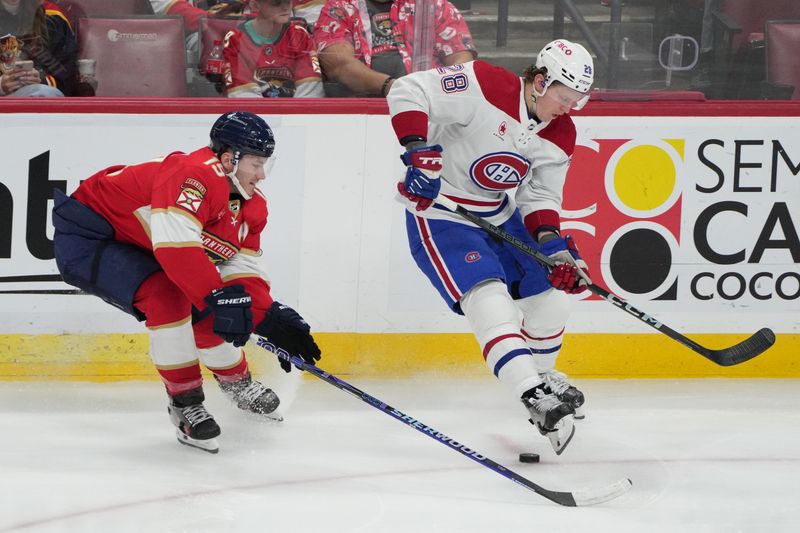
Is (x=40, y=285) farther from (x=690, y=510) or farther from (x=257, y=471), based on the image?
(x=690, y=510)

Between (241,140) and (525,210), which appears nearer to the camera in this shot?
(241,140)

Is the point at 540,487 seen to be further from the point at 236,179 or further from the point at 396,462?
the point at 236,179

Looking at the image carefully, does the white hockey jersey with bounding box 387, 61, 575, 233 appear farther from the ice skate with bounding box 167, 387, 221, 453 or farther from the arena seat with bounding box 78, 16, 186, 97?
the arena seat with bounding box 78, 16, 186, 97

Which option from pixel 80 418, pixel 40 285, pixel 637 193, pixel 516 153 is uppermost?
pixel 516 153

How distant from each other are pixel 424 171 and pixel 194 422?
99cm

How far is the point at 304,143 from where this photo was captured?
422 cm

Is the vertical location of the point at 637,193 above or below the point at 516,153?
below

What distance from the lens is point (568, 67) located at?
338 centimetres

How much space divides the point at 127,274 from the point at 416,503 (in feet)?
3.49

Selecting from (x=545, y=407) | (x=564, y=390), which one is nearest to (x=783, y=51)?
(x=564, y=390)

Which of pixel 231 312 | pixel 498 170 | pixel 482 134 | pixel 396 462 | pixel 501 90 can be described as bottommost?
pixel 396 462

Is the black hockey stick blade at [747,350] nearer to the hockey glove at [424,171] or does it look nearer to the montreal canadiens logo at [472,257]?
the montreal canadiens logo at [472,257]

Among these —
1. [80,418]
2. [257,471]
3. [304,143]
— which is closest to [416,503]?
[257,471]

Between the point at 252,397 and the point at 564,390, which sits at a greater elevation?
the point at 564,390
